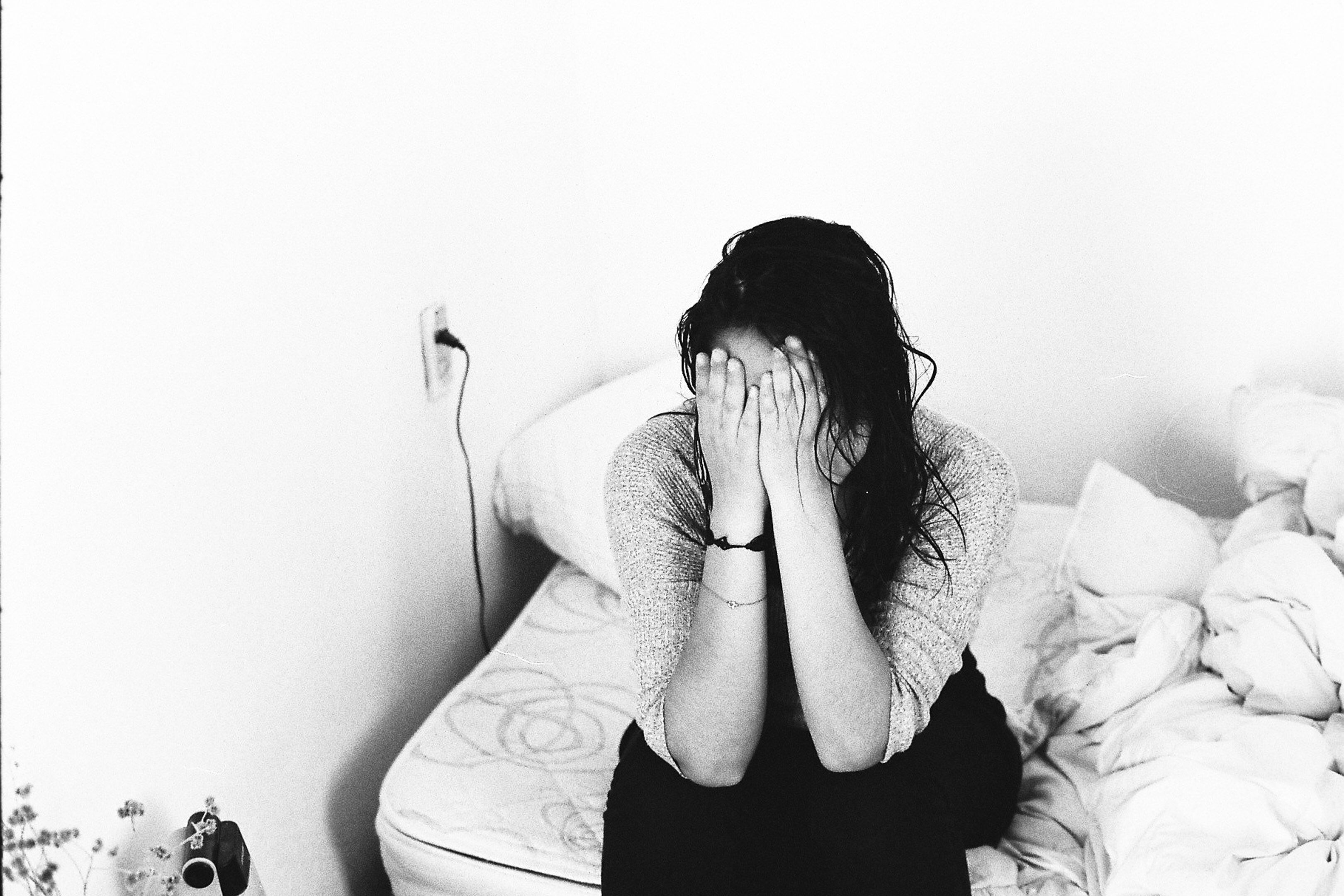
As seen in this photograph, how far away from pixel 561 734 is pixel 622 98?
3.36 ft

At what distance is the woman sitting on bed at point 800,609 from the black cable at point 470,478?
44cm

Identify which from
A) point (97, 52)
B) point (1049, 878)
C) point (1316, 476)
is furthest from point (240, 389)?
point (1316, 476)

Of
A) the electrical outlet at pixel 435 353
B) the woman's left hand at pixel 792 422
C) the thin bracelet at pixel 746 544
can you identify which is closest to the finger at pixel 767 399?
the woman's left hand at pixel 792 422

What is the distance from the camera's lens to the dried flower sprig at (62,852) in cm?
79

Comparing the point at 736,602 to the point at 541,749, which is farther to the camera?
the point at 541,749

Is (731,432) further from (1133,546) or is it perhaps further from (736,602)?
(1133,546)

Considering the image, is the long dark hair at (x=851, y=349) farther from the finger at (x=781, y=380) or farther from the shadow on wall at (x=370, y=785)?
the shadow on wall at (x=370, y=785)

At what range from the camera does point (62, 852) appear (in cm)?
86

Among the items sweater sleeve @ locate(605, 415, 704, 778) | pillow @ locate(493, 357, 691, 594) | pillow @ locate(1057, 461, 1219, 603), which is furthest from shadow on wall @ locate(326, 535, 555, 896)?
pillow @ locate(1057, 461, 1219, 603)

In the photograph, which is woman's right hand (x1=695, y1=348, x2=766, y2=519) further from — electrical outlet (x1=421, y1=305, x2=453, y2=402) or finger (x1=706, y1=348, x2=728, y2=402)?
electrical outlet (x1=421, y1=305, x2=453, y2=402)

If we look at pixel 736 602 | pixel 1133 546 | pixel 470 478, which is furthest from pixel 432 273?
pixel 1133 546

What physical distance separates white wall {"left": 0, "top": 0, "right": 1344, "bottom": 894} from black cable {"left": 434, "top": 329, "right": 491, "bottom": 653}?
2 centimetres

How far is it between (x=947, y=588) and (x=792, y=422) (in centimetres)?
22

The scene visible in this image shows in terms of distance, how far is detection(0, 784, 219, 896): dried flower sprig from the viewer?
787mm
